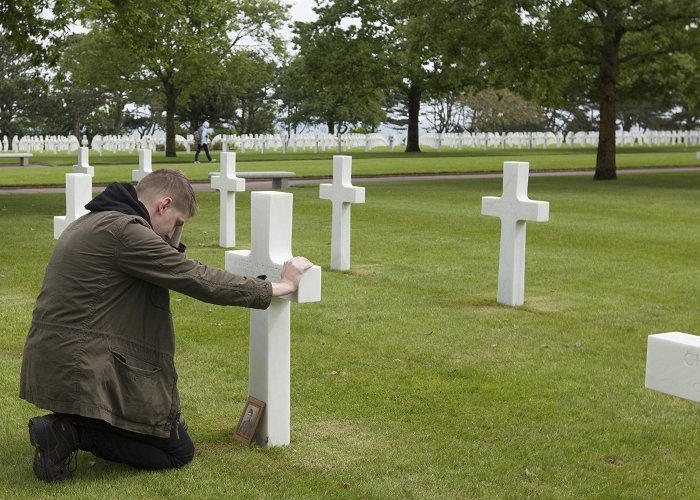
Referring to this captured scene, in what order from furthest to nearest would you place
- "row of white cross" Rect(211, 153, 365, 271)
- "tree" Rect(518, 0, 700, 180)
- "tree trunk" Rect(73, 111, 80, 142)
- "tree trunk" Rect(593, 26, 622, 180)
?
"tree trunk" Rect(73, 111, 80, 142)
"tree trunk" Rect(593, 26, 622, 180)
"tree" Rect(518, 0, 700, 180)
"row of white cross" Rect(211, 153, 365, 271)

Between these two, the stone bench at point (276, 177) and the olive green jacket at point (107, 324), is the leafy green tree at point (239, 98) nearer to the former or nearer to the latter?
the stone bench at point (276, 177)

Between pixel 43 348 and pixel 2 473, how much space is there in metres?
0.68

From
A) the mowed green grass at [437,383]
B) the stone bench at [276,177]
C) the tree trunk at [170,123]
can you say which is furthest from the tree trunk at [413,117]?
the mowed green grass at [437,383]

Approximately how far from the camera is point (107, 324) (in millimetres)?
4547

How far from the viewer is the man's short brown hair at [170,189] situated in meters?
4.63

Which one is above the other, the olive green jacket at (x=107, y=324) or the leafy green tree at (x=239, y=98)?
the leafy green tree at (x=239, y=98)

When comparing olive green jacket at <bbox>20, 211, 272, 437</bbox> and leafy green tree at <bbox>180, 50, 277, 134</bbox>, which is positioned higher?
leafy green tree at <bbox>180, 50, 277, 134</bbox>

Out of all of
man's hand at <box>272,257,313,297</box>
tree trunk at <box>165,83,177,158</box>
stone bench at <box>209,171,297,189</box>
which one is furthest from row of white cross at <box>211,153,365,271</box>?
tree trunk at <box>165,83,177,158</box>

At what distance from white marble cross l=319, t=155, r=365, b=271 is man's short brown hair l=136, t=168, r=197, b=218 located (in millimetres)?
6274

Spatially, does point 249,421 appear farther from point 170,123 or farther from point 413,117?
point 413,117

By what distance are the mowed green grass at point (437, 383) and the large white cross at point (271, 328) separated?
0.58 feet

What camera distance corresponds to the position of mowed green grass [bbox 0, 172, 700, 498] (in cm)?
487

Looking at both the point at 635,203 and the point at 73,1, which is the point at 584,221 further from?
the point at 73,1

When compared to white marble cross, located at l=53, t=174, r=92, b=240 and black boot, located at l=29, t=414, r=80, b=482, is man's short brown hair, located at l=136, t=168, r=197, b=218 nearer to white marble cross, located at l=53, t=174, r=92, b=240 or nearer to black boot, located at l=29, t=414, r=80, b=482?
black boot, located at l=29, t=414, r=80, b=482
